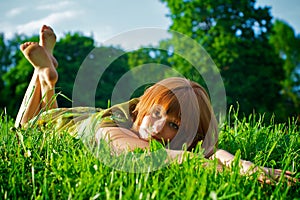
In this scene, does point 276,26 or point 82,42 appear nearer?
point 82,42

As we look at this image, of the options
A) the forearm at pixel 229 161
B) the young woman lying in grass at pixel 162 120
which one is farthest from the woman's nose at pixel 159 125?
the forearm at pixel 229 161

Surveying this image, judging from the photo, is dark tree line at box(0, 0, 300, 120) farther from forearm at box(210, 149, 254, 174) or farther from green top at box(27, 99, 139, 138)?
forearm at box(210, 149, 254, 174)

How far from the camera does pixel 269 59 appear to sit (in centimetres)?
1421

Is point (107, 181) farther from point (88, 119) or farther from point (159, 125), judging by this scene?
point (88, 119)

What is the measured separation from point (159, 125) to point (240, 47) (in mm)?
12467

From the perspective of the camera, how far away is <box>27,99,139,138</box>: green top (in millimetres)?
2014

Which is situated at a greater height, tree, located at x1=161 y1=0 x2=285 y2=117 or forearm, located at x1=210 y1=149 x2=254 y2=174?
tree, located at x1=161 y1=0 x2=285 y2=117

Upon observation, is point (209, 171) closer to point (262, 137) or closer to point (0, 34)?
point (262, 137)

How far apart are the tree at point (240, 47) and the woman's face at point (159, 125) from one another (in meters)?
11.3

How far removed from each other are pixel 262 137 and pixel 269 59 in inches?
488

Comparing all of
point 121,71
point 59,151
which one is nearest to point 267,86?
point 121,71

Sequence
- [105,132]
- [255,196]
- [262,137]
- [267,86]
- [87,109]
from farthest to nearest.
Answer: [267,86] < [87,109] < [262,137] < [105,132] < [255,196]

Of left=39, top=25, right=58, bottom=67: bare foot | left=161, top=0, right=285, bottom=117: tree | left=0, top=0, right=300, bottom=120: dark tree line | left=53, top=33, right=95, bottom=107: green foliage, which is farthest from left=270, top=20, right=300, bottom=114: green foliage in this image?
left=39, top=25, right=58, bottom=67: bare foot

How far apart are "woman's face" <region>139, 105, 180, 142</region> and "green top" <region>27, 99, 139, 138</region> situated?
0.15 metres
